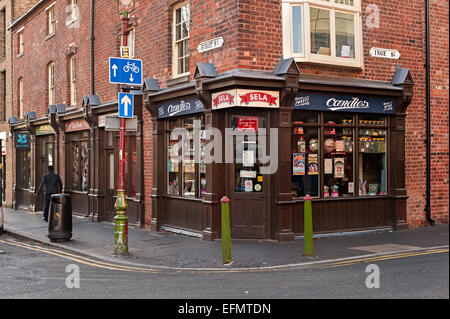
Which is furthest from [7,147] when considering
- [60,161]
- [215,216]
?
[215,216]

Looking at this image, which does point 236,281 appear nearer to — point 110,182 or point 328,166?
point 328,166

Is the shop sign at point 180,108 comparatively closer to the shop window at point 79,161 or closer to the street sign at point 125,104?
the street sign at point 125,104

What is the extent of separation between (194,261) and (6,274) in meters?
3.20

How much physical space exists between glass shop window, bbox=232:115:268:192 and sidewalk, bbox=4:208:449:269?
4.23 feet

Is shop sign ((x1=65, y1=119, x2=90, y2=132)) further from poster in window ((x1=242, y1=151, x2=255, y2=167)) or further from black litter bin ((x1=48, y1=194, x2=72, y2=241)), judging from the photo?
poster in window ((x1=242, y1=151, x2=255, y2=167))

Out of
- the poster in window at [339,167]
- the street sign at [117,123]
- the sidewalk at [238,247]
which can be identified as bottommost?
the sidewalk at [238,247]

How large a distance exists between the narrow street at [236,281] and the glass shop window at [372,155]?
11.3ft

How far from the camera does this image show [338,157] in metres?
12.7

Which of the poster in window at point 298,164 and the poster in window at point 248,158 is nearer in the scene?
the poster in window at point 248,158

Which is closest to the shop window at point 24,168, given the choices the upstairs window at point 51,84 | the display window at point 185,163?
the upstairs window at point 51,84

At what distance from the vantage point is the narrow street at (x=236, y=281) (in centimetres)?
691

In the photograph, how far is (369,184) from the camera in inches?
521

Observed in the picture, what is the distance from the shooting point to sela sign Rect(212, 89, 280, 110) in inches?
438

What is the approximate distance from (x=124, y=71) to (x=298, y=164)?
4403 mm
